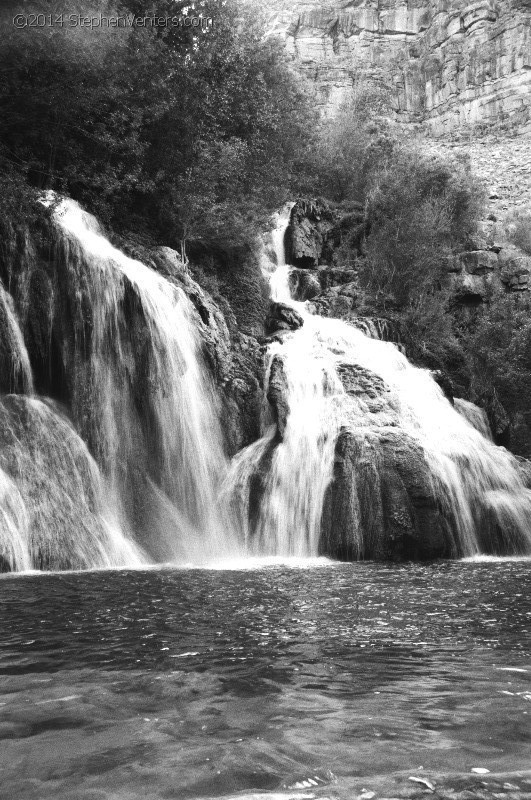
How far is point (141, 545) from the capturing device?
12852 millimetres

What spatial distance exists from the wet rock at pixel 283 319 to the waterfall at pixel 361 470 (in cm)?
358

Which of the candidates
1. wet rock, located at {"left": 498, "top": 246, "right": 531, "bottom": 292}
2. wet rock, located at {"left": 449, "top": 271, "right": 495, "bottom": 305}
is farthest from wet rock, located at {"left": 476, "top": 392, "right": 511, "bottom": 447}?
wet rock, located at {"left": 498, "top": 246, "right": 531, "bottom": 292}

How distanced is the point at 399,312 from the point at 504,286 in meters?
7.16

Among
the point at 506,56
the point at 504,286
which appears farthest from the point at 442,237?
the point at 506,56

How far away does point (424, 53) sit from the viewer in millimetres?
96312

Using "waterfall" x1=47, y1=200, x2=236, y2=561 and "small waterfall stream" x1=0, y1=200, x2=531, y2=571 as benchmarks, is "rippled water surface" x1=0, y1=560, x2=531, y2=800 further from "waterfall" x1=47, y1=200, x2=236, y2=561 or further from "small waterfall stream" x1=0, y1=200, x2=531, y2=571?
"waterfall" x1=47, y1=200, x2=236, y2=561

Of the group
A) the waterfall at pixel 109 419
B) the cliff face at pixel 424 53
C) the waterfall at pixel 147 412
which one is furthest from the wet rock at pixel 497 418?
the cliff face at pixel 424 53

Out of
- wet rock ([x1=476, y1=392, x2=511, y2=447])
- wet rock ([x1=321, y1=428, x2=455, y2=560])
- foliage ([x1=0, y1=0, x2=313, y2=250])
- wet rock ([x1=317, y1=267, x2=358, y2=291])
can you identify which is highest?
foliage ([x1=0, y1=0, x2=313, y2=250])

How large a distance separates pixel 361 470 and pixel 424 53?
331 ft

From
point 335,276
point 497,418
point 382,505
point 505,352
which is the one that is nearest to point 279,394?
point 382,505

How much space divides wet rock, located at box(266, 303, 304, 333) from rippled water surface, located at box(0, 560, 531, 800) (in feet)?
51.5

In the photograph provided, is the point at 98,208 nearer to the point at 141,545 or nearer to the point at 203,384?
the point at 203,384

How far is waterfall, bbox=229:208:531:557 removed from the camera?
553 inches

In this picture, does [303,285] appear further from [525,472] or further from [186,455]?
[186,455]
